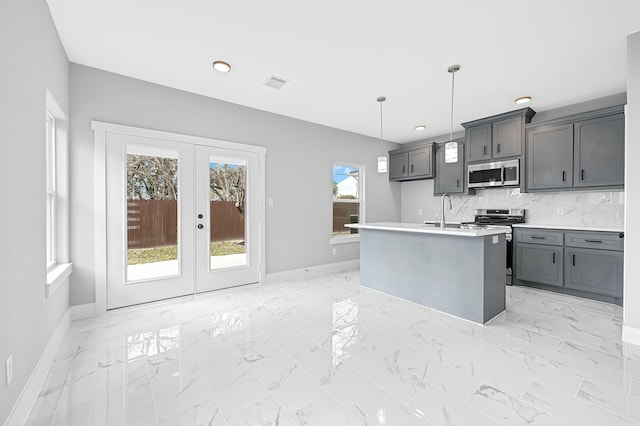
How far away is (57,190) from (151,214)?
86 cm

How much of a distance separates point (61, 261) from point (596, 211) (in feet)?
21.3

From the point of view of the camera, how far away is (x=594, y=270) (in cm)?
347

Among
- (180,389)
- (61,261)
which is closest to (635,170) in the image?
(180,389)

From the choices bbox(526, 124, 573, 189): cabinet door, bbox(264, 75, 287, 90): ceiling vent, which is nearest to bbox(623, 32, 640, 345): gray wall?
bbox(526, 124, 573, 189): cabinet door

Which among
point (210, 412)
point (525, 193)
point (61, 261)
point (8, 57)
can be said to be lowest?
point (210, 412)

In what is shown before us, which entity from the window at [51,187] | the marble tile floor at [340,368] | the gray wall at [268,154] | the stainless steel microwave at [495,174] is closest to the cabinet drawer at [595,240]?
the marble tile floor at [340,368]

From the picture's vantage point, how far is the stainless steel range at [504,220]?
4.20 meters

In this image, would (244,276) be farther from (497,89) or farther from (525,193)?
(525,193)

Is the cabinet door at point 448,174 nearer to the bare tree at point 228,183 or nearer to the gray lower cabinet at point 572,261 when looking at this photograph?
the gray lower cabinet at point 572,261

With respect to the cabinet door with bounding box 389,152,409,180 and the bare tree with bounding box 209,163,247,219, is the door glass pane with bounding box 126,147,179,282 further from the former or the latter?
the cabinet door with bounding box 389,152,409,180

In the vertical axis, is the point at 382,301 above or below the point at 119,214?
below

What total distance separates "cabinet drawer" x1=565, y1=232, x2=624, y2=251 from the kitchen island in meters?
1.28

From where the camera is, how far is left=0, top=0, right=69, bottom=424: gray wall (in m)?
1.39

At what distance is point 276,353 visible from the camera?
88.7 inches
